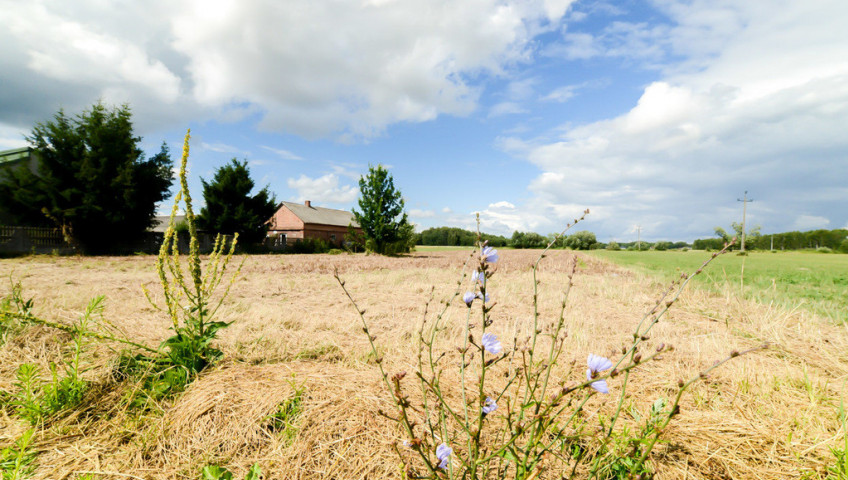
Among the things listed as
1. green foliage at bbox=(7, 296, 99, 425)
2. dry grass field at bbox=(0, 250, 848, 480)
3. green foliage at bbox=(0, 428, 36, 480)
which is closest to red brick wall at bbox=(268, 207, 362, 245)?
dry grass field at bbox=(0, 250, 848, 480)

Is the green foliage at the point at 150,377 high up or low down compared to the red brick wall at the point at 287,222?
down

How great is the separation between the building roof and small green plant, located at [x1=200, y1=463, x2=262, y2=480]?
35553 millimetres

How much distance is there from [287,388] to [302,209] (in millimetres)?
41823

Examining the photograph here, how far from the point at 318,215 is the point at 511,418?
4286 cm

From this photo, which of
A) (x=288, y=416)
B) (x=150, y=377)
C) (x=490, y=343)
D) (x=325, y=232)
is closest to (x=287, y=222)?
(x=325, y=232)

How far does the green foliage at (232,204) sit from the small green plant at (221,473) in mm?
25679

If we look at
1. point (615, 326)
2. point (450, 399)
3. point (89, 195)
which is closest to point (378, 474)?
point (450, 399)

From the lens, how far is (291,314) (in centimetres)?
396

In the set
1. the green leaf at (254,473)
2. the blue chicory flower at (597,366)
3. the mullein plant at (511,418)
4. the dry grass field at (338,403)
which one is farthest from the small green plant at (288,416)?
the blue chicory flower at (597,366)

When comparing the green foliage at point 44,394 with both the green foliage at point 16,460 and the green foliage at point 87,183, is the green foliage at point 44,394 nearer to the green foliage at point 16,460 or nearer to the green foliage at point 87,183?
the green foliage at point 16,460

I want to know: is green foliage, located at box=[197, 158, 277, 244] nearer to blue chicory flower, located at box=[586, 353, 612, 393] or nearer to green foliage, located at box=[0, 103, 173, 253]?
green foliage, located at box=[0, 103, 173, 253]

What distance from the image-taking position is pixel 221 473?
156cm

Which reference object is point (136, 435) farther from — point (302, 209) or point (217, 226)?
point (302, 209)

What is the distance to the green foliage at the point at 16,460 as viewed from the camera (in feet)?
4.97
